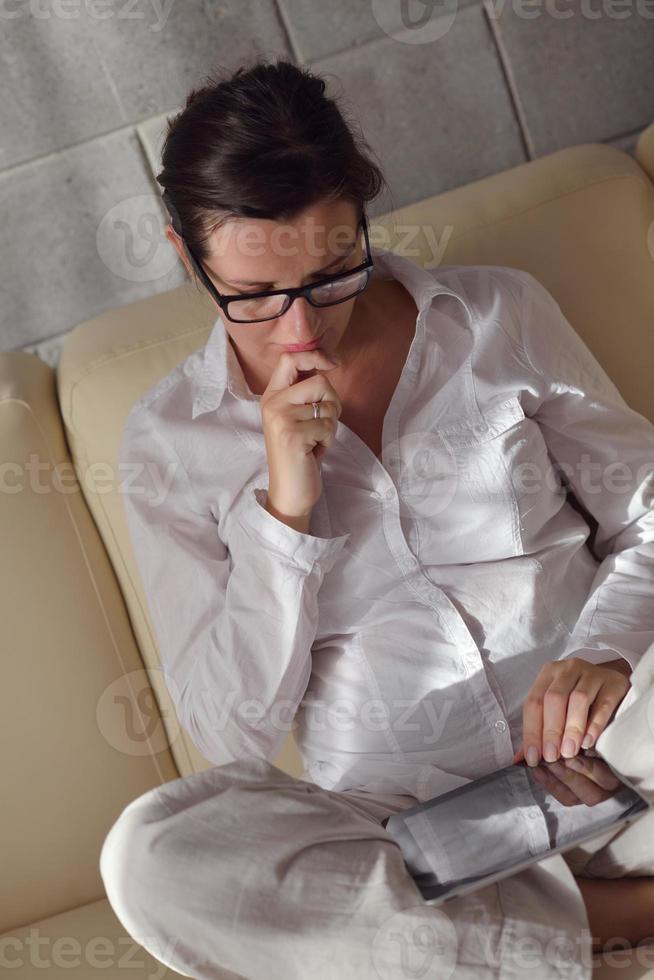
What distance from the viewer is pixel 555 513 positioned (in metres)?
1.27

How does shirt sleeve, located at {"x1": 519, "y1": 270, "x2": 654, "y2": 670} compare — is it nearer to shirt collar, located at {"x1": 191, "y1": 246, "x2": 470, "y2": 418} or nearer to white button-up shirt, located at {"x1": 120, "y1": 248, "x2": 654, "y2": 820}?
white button-up shirt, located at {"x1": 120, "y1": 248, "x2": 654, "y2": 820}

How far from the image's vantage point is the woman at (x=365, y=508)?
1.05m

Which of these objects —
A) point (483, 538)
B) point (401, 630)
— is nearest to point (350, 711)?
point (401, 630)

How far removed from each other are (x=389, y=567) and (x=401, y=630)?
3.1 inches

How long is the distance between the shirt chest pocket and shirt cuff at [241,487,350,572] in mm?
117

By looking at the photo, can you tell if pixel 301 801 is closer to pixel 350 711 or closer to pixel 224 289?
pixel 350 711

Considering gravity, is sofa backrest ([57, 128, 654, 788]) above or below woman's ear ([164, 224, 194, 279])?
below

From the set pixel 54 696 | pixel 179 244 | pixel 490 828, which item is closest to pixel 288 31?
pixel 179 244

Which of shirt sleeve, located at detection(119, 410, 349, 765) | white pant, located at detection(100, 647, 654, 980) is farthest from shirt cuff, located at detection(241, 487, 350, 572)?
white pant, located at detection(100, 647, 654, 980)

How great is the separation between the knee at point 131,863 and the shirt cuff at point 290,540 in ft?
1.08

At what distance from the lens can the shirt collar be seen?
124 centimetres

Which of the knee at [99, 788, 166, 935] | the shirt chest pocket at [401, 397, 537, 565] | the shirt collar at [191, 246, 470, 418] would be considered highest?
the shirt collar at [191, 246, 470, 418]

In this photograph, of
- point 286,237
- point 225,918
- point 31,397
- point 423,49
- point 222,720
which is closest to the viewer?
point 225,918

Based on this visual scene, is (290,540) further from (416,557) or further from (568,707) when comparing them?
(568,707)
